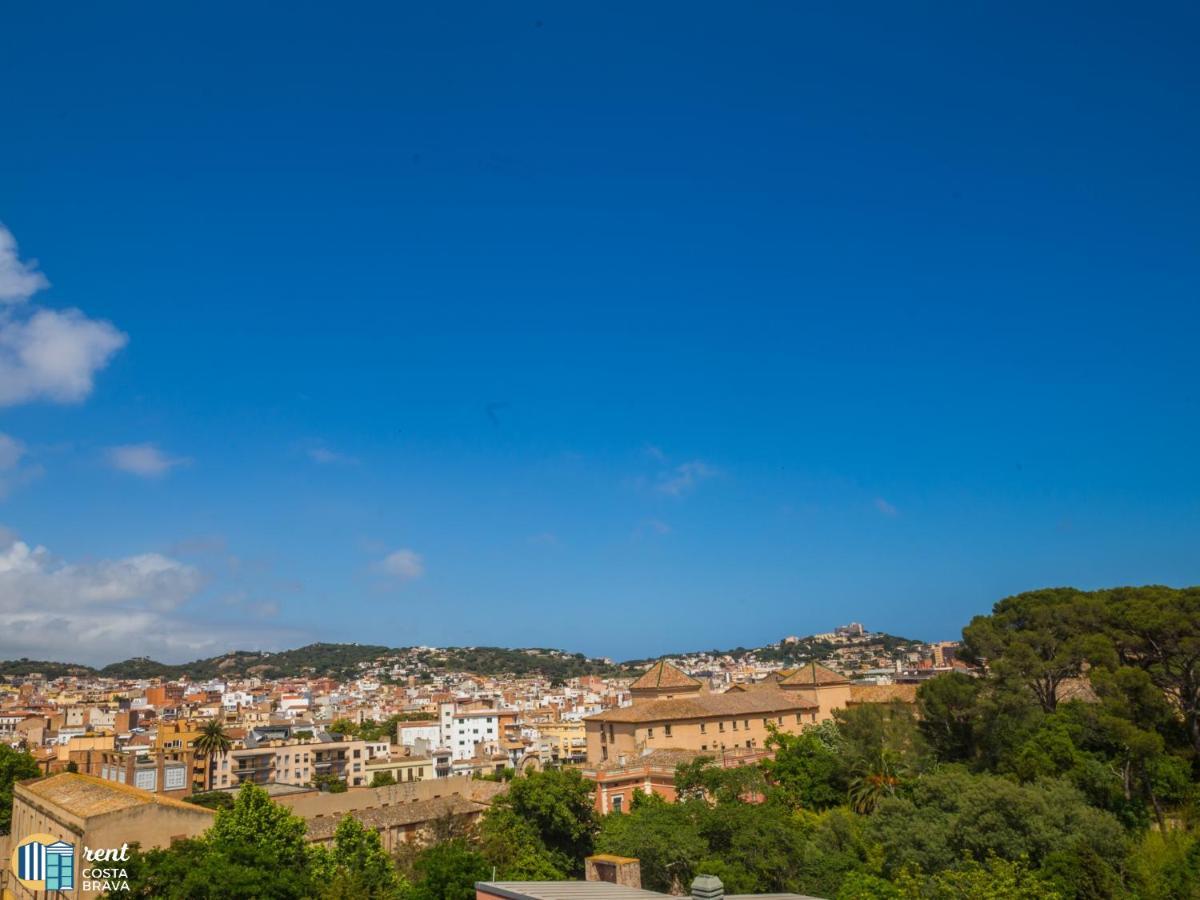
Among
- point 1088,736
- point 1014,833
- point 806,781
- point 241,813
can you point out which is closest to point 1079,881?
point 1014,833

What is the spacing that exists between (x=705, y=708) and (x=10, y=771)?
3691 cm

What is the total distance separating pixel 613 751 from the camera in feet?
154

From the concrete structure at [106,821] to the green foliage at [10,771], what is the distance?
1622 centimetres

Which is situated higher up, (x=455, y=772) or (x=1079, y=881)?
(x=1079, y=881)

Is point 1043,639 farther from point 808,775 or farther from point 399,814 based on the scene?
point 399,814

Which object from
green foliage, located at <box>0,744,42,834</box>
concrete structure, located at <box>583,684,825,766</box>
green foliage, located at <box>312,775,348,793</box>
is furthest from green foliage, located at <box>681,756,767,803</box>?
green foliage, located at <box>312,775,348,793</box>

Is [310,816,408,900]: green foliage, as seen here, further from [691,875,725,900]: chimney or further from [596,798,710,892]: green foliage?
[691,875,725,900]: chimney

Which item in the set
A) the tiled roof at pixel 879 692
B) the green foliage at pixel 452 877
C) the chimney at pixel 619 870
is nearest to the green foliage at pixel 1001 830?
the chimney at pixel 619 870

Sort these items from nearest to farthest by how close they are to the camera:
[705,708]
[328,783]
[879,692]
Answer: [705,708], [879,692], [328,783]

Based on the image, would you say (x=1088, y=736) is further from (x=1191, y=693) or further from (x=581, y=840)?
(x=581, y=840)

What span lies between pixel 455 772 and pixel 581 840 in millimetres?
48963

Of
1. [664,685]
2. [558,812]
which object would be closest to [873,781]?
[558,812]

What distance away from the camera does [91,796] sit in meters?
31.8

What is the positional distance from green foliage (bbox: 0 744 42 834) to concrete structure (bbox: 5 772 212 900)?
16217 millimetres
